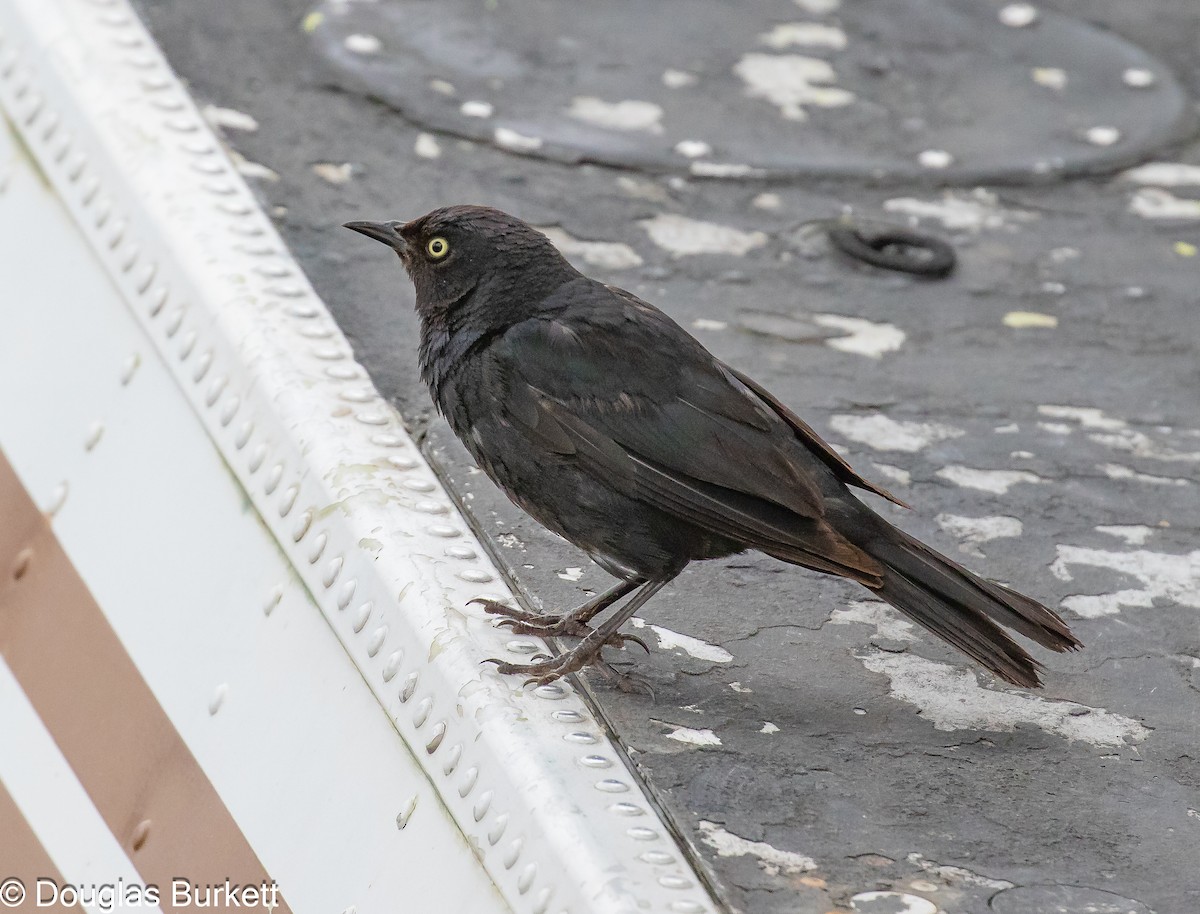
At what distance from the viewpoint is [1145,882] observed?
2312 mm

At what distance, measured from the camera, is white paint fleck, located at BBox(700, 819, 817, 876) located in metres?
2.24

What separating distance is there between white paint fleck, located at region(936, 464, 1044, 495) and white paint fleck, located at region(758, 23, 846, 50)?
7.10 ft

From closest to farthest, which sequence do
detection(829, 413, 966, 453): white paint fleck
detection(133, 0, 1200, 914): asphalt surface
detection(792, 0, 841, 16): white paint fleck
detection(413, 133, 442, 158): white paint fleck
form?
1. detection(133, 0, 1200, 914): asphalt surface
2. detection(829, 413, 966, 453): white paint fleck
3. detection(413, 133, 442, 158): white paint fleck
4. detection(792, 0, 841, 16): white paint fleck

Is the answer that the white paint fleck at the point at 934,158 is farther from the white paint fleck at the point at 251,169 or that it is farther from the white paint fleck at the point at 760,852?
the white paint fleck at the point at 760,852

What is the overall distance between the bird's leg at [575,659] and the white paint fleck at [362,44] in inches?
101

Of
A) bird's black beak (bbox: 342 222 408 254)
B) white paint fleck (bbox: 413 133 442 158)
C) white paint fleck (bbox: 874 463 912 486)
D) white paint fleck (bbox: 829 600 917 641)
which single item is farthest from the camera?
white paint fleck (bbox: 413 133 442 158)

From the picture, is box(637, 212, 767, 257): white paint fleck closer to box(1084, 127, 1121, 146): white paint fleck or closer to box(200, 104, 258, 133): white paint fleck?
box(200, 104, 258, 133): white paint fleck

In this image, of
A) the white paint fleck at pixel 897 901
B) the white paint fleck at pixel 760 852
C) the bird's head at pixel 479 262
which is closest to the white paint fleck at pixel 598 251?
the bird's head at pixel 479 262

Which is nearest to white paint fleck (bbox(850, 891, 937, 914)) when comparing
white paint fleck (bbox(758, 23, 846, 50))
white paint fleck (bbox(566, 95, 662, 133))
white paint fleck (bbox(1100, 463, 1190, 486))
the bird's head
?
the bird's head

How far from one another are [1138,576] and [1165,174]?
2.03 meters

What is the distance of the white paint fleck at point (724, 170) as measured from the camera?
176 inches

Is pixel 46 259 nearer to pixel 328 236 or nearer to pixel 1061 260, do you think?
pixel 328 236

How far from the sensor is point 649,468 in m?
2.76

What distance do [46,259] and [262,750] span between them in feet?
4.39
